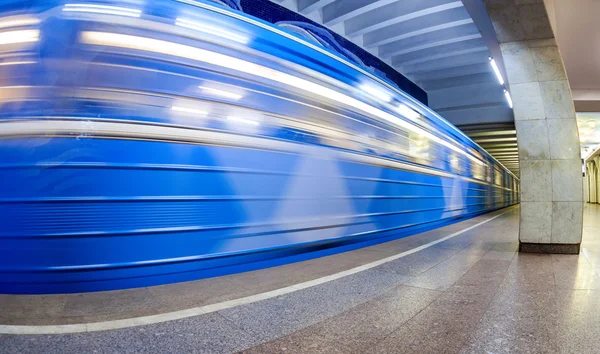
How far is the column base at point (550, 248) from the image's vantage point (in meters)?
4.27

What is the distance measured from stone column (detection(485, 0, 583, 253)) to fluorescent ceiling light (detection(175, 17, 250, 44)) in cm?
330

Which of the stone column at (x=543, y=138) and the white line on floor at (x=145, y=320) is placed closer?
the white line on floor at (x=145, y=320)

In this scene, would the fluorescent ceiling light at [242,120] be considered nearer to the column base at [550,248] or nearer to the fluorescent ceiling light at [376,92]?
the fluorescent ceiling light at [376,92]

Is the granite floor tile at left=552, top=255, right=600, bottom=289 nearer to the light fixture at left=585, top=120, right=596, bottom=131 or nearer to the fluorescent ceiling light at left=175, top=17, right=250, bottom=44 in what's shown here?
the fluorescent ceiling light at left=175, top=17, right=250, bottom=44

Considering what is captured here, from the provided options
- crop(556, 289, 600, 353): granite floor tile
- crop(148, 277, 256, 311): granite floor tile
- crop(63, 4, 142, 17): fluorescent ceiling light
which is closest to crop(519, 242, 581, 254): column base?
crop(556, 289, 600, 353): granite floor tile

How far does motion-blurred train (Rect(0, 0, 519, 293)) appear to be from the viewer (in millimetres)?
2580

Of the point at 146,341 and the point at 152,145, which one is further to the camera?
the point at 152,145

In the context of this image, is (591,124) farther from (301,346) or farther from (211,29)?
(301,346)

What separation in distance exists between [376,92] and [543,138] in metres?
2.41

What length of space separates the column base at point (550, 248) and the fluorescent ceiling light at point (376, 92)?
2941mm

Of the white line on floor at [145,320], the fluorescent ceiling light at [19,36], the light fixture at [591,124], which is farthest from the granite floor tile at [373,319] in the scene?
the light fixture at [591,124]

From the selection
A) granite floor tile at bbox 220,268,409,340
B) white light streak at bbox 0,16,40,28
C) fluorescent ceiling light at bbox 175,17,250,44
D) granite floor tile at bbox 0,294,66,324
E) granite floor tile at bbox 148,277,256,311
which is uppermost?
fluorescent ceiling light at bbox 175,17,250,44

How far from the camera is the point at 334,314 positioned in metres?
2.22

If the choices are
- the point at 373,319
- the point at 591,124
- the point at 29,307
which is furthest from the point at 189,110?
the point at 591,124
